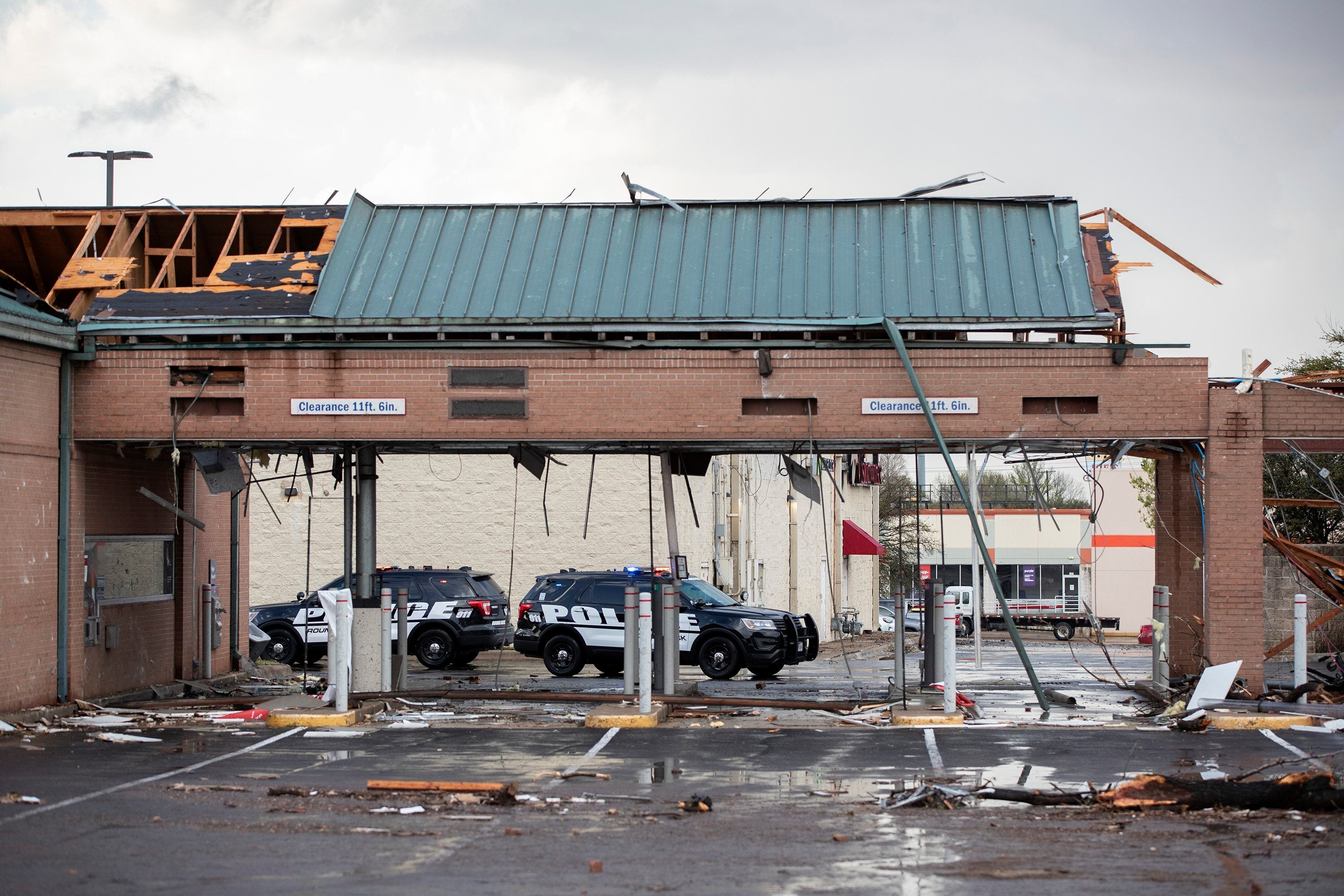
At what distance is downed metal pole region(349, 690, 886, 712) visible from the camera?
56.8ft

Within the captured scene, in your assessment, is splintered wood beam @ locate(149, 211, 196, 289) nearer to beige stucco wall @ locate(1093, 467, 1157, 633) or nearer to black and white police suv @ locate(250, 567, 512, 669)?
black and white police suv @ locate(250, 567, 512, 669)

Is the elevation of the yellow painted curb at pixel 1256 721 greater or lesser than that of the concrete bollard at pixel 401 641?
lesser

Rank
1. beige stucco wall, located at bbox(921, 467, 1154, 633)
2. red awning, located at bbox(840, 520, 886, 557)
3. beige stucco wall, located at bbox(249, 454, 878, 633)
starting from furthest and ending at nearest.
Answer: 1. beige stucco wall, located at bbox(921, 467, 1154, 633)
2. red awning, located at bbox(840, 520, 886, 557)
3. beige stucco wall, located at bbox(249, 454, 878, 633)

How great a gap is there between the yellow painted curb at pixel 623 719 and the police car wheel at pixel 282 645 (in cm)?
1166

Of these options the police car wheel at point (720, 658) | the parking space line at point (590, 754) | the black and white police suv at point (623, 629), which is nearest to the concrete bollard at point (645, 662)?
the parking space line at point (590, 754)

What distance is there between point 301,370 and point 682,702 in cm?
660

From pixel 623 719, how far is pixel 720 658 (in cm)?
687

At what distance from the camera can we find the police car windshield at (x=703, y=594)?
2256 centimetres

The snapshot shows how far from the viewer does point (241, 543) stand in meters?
23.9

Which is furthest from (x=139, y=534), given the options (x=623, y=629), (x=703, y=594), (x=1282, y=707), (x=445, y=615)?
(x=1282, y=707)

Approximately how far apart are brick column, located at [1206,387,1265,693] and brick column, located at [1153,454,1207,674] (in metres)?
1.92

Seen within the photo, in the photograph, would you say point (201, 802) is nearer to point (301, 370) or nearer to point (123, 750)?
point (123, 750)

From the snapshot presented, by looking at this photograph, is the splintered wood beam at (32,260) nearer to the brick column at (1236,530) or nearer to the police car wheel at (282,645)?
the police car wheel at (282,645)

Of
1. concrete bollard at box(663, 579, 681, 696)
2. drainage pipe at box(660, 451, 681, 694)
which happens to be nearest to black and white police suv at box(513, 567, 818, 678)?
drainage pipe at box(660, 451, 681, 694)
